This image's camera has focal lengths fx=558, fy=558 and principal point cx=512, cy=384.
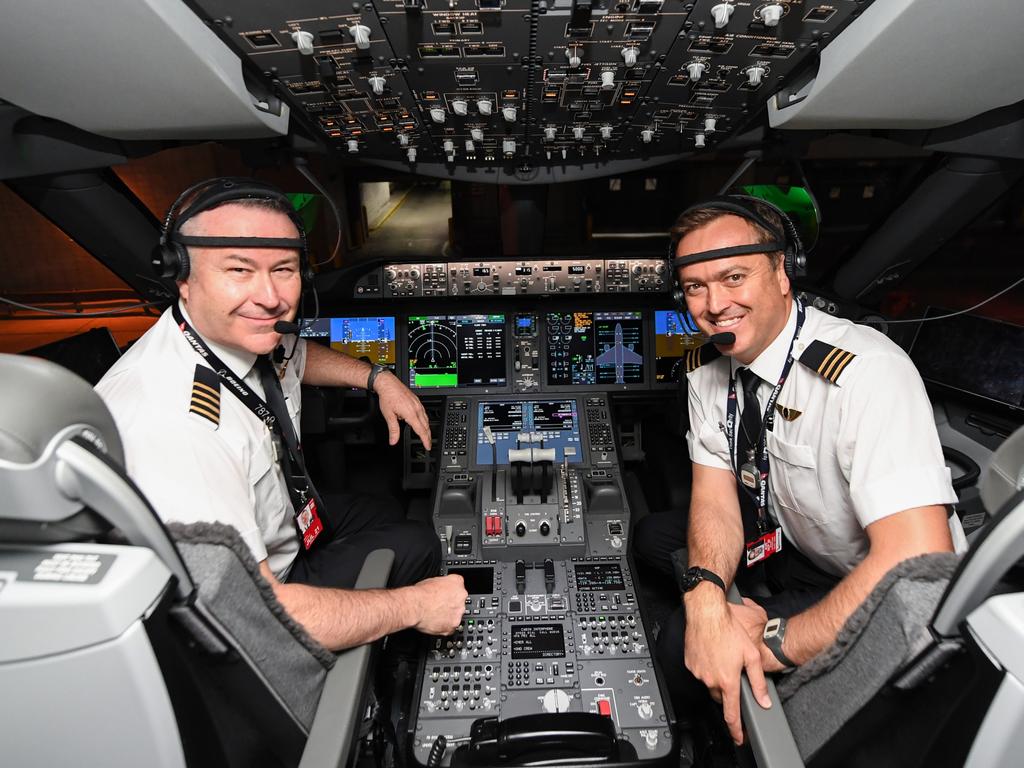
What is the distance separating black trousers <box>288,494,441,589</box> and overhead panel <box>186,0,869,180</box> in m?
1.21

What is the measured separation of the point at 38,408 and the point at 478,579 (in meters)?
1.32

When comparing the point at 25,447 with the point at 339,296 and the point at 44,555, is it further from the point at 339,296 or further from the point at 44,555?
the point at 339,296

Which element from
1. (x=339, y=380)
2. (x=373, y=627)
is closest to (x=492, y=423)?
(x=339, y=380)

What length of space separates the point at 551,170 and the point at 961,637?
1.95m

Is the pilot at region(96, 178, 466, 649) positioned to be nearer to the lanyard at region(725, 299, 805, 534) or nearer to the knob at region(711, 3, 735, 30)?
the lanyard at region(725, 299, 805, 534)

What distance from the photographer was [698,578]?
1283mm

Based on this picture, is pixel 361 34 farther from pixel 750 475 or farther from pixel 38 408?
pixel 750 475

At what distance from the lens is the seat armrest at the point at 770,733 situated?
0.89 metres

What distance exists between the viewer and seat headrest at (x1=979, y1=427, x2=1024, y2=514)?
666 millimetres

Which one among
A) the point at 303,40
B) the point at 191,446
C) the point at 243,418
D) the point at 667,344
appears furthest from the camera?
the point at 667,344

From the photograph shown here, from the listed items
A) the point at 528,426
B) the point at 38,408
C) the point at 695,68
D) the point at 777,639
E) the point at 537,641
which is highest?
the point at 695,68

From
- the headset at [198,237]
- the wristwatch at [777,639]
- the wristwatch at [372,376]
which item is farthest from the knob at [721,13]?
the wristwatch at [372,376]

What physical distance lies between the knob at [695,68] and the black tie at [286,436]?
127 centimetres

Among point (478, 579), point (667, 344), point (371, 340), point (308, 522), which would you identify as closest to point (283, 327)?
point (308, 522)
